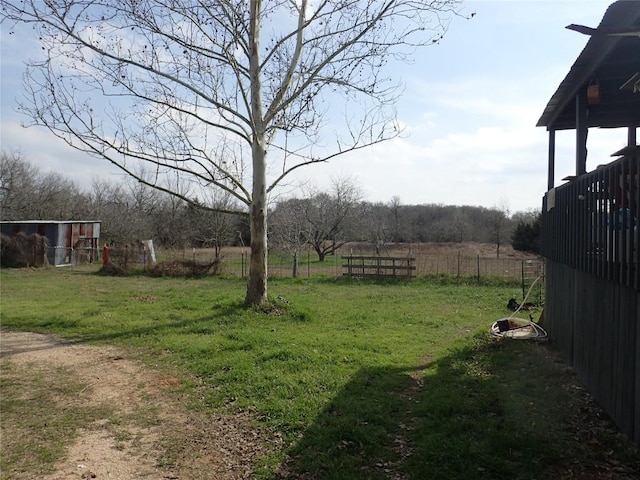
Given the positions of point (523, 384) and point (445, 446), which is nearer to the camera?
point (445, 446)

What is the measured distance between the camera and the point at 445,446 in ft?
14.0

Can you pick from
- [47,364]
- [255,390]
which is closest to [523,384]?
[255,390]

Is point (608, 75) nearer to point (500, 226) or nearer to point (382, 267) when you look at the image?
point (382, 267)

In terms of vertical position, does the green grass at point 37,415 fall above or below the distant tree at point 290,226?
below

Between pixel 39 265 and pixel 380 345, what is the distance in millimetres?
22956

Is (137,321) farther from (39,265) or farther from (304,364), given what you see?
(39,265)

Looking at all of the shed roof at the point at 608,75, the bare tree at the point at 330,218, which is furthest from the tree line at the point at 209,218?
the shed roof at the point at 608,75

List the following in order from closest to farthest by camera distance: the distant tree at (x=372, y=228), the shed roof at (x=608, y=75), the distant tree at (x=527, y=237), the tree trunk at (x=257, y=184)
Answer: the shed roof at (x=608, y=75)
the tree trunk at (x=257, y=184)
the distant tree at (x=372, y=228)
the distant tree at (x=527, y=237)

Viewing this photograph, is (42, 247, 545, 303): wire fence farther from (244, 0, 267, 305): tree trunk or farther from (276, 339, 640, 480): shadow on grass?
(276, 339, 640, 480): shadow on grass

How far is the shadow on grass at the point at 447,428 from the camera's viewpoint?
396 cm

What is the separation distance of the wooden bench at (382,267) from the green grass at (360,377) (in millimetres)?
6803

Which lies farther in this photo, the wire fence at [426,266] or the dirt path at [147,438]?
the wire fence at [426,266]

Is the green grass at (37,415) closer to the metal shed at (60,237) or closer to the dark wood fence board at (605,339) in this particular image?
the dark wood fence board at (605,339)

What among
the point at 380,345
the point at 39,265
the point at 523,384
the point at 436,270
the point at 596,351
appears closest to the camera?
the point at 596,351
